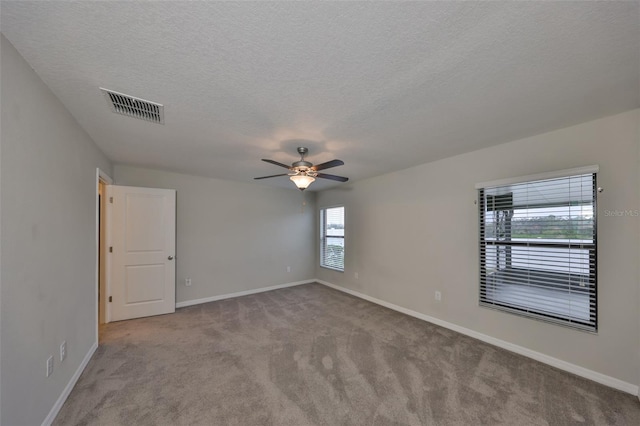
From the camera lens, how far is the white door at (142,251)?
376cm

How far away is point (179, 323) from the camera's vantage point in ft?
12.0

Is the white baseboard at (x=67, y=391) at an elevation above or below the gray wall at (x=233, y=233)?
below

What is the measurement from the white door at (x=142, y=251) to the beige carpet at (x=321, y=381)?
1.40 ft

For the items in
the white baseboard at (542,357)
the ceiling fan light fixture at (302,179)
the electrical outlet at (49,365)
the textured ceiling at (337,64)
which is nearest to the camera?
the textured ceiling at (337,64)

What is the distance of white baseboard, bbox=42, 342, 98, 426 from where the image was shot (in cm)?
180

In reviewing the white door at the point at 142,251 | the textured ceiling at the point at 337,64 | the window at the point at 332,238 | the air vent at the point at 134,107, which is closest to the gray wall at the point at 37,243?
the textured ceiling at the point at 337,64

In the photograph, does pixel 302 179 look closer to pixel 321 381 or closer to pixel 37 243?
pixel 321 381

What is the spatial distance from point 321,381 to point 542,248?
268 cm

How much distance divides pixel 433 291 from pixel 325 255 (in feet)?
9.43

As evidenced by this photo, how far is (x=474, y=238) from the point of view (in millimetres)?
3180

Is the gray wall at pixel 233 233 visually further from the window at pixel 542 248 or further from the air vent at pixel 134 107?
the window at pixel 542 248

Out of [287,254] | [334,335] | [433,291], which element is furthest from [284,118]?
[287,254]

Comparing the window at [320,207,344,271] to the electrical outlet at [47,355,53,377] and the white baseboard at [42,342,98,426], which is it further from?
the electrical outlet at [47,355,53,377]

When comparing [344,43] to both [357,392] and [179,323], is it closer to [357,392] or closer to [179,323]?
[357,392]
